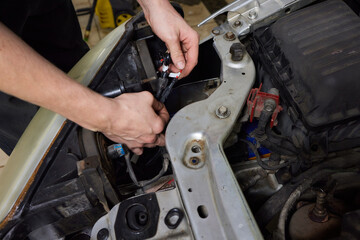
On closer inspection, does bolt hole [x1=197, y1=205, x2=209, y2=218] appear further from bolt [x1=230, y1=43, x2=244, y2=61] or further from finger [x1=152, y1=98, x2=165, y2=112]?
bolt [x1=230, y1=43, x2=244, y2=61]

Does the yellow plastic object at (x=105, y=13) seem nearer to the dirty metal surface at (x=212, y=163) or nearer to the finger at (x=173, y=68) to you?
the finger at (x=173, y=68)

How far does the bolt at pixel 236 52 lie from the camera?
3.01 feet

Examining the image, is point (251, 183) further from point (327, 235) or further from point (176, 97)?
point (176, 97)

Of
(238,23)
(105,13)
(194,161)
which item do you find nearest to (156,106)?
(194,161)

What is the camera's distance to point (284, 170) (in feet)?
2.97

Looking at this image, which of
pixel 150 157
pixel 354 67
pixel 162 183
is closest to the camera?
pixel 354 67

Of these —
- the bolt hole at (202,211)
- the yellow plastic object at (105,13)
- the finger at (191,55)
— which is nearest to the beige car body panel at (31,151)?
the finger at (191,55)

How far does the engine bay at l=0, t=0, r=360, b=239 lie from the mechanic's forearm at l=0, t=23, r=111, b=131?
129mm

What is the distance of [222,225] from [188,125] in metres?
0.27

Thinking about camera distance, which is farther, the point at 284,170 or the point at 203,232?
the point at 284,170

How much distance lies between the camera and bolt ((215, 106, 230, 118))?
2.61 ft

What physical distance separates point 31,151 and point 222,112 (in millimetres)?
581

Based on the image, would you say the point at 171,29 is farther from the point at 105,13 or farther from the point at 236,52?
the point at 105,13

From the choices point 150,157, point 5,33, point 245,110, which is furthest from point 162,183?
point 5,33
